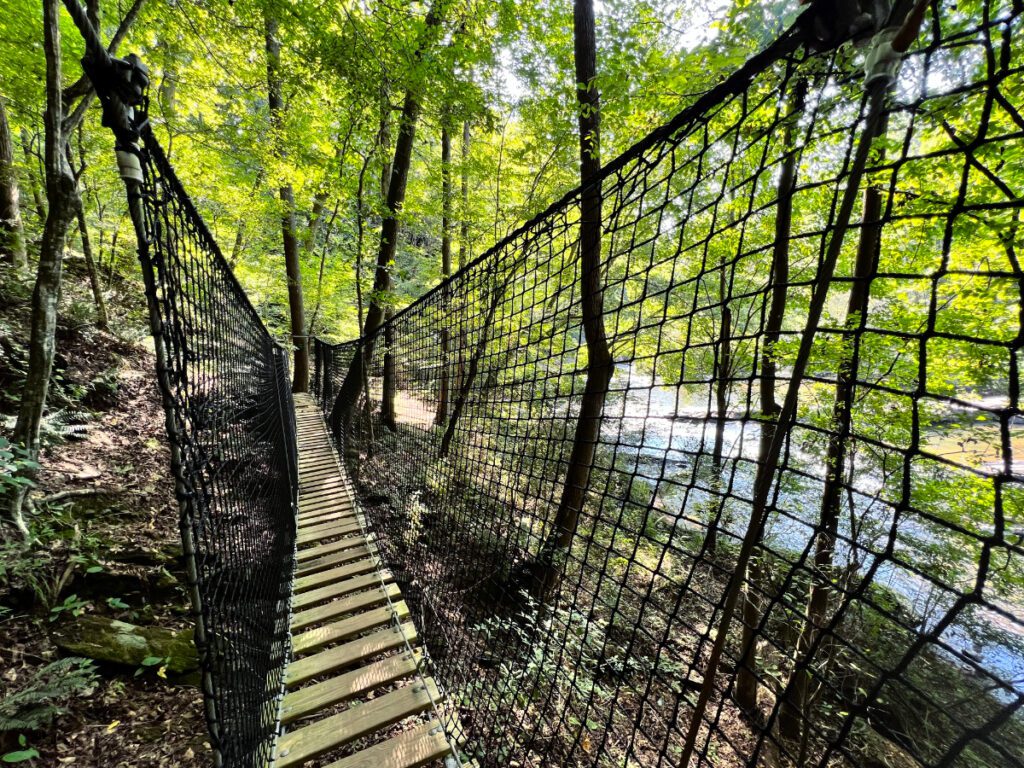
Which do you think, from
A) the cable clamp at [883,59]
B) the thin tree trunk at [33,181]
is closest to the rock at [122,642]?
the cable clamp at [883,59]

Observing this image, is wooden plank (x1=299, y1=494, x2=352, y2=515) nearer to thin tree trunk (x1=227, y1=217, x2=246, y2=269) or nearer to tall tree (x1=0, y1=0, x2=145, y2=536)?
tall tree (x1=0, y1=0, x2=145, y2=536)

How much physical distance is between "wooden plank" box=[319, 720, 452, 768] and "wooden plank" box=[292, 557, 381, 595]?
924mm

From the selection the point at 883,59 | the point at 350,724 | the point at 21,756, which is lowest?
the point at 21,756

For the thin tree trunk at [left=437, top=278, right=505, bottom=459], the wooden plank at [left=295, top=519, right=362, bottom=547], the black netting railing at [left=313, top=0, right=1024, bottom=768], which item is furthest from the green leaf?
the thin tree trunk at [left=437, top=278, right=505, bottom=459]

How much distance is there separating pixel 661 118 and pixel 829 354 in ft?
6.75

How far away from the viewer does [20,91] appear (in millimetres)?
3334

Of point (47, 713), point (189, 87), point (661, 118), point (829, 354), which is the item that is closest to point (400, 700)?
point (47, 713)

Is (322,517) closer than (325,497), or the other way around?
(322,517)

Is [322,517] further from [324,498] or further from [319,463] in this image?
[319,463]

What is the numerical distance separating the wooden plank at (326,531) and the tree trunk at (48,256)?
131cm

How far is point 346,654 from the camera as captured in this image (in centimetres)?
174

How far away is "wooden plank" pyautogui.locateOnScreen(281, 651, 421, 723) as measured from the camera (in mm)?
1504

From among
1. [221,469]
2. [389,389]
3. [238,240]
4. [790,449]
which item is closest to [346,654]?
[221,469]

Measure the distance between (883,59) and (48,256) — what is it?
3.51 meters
